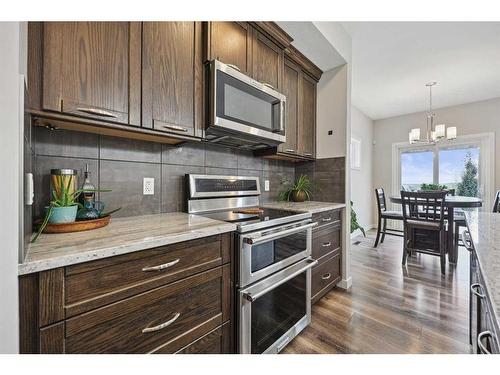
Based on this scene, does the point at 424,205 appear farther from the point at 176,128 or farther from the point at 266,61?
the point at 176,128

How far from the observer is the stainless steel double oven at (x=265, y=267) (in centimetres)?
119

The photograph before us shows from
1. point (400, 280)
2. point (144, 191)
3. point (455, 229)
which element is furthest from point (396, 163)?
point (144, 191)

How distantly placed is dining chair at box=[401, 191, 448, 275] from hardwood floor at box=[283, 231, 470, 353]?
9.4 inches

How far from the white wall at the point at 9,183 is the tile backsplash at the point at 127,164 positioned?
658mm

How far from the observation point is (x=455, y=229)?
117 inches

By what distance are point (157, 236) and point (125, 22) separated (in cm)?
110

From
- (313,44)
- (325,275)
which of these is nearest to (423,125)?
(313,44)

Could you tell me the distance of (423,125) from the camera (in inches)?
187

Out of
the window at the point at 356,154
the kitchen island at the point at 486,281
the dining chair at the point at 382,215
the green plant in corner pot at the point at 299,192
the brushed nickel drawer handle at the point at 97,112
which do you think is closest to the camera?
the kitchen island at the point at 486,281

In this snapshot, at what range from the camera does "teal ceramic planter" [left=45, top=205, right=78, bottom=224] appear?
947 millimetres

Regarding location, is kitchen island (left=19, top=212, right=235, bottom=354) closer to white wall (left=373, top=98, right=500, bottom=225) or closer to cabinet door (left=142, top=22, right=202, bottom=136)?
cabinet door (left=142, top=22, right=202, bottom=136)

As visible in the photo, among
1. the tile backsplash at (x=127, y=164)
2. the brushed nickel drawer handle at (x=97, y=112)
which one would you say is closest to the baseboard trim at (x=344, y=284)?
the tile backsplash at (x=127, y=164)

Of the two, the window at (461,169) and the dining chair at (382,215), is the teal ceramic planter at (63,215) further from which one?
the window at (461,169)
